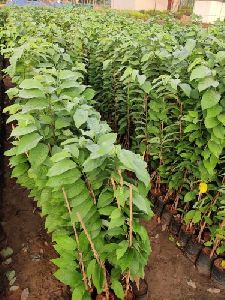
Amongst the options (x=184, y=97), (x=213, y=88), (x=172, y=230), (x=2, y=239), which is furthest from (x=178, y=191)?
(x=2, y=239)

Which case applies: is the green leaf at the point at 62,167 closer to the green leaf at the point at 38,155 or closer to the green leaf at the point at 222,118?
the green leaf at the point at 38,155

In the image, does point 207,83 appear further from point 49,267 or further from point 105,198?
point 49,267

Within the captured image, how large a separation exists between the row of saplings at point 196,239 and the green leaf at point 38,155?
1.57 meters

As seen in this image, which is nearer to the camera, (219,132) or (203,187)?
(219,132)

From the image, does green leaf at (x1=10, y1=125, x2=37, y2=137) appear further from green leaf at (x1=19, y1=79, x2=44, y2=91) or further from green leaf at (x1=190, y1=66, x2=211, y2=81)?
green leaf at (x1=190, y1=66, x2=211, y2=81)

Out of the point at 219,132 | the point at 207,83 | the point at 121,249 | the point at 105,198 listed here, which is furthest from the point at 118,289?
the point at 207,83

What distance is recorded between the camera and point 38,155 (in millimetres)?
2139

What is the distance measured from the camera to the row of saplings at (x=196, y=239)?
3.13 metres

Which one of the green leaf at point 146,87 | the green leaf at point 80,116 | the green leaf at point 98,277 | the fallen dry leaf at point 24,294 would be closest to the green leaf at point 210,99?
the green leaf at point 146,87

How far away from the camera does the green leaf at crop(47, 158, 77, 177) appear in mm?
1831

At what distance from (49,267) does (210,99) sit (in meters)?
2.09

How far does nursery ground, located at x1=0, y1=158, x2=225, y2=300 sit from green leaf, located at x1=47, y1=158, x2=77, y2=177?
4.99 feet

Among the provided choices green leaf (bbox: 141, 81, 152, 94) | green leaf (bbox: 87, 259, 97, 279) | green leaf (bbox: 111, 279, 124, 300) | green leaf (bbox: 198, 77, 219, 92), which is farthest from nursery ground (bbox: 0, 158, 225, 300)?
green leaf (bbox: 198, 77, 219, 92)

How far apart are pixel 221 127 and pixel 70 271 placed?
1597mm
